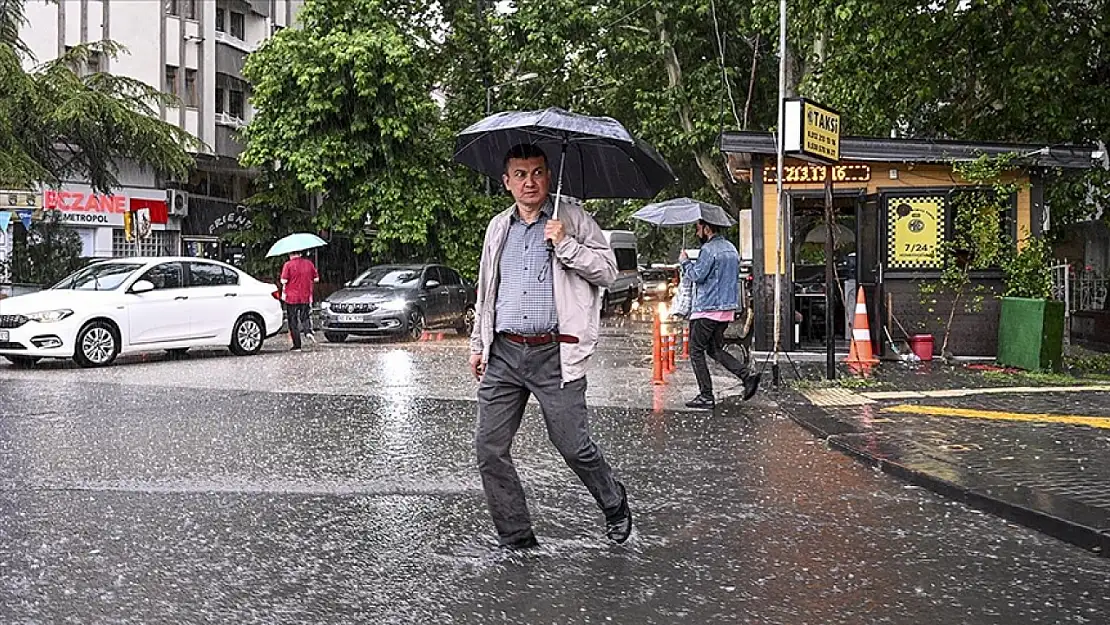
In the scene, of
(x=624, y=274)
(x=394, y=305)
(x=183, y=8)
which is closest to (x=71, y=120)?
(x=394, y=305)

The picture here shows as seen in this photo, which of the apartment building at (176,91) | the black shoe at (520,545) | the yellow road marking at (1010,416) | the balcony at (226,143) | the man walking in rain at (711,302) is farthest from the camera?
the balcony at (226,143)

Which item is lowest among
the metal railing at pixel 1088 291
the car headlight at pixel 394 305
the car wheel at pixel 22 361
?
the car wheel at pixel 22 361

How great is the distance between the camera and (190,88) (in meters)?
38.3

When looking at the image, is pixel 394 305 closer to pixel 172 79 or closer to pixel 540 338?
pixel 172 79

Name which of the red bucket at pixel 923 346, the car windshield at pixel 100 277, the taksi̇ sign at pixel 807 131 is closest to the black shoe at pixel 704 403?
the taksi̇ sign at pixel 807 131

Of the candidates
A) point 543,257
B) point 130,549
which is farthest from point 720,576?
point 130,549

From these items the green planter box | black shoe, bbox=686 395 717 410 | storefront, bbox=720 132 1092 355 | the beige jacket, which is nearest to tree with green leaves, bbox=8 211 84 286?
storefront, bbox=720 132 1092 355

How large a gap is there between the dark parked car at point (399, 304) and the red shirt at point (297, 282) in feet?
6.24

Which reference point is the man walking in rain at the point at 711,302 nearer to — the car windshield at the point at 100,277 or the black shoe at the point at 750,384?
the black shoe at the point at 750,384

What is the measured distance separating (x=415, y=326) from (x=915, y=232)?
32.7 ft

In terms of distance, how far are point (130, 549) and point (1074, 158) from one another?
46.4ft

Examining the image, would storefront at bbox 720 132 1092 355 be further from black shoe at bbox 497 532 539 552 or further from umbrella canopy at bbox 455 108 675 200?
black shoe at bbox 497 532 539 552

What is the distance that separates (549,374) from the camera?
19.6ft

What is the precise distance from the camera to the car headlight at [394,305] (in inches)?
924
